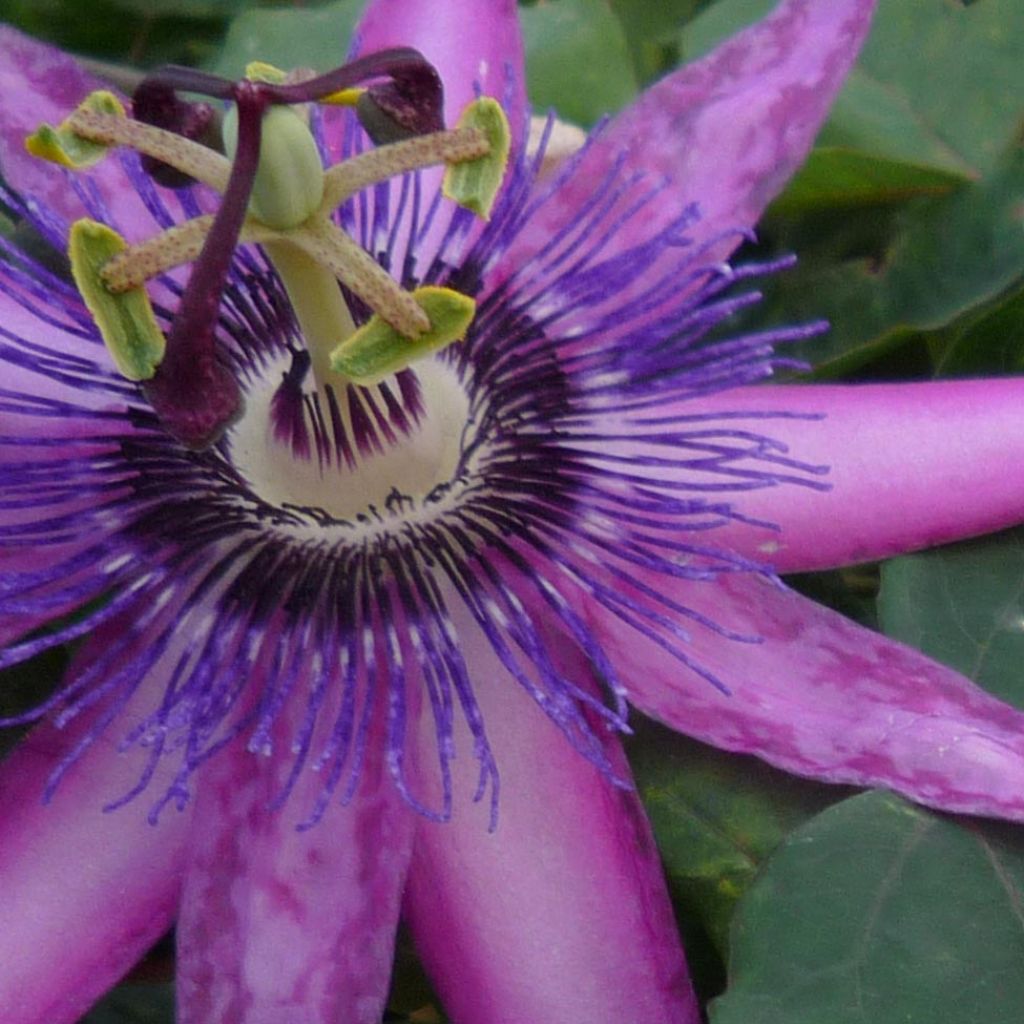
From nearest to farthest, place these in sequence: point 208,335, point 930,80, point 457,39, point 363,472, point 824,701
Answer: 1. point 208,335
2. point 824,701
3. point 363,472
4. point 457,39
5. point 930,80

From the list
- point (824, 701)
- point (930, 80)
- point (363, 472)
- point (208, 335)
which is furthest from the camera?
point (930, 80)

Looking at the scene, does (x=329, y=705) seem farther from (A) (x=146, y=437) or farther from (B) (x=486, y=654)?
(A) (x=146, y=437)

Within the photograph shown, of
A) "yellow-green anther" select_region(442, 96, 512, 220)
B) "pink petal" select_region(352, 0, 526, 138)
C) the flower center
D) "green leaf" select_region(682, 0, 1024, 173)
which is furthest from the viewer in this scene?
"green leaf" select_region(682, 0, 1024, 173)

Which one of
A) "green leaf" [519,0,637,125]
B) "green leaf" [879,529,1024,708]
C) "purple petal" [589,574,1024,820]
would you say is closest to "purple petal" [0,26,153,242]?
"green leaf" [519,0,637,125]

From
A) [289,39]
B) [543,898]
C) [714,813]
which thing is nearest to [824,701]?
[714,813]

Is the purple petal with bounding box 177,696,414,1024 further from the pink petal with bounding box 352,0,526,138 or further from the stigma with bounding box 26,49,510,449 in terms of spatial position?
the pink petal with bounding box 352,0,526,138

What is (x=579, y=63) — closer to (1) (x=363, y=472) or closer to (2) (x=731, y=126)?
(2) (x=731, y=126)

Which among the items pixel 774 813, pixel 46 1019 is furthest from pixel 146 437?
pixel 774 813
